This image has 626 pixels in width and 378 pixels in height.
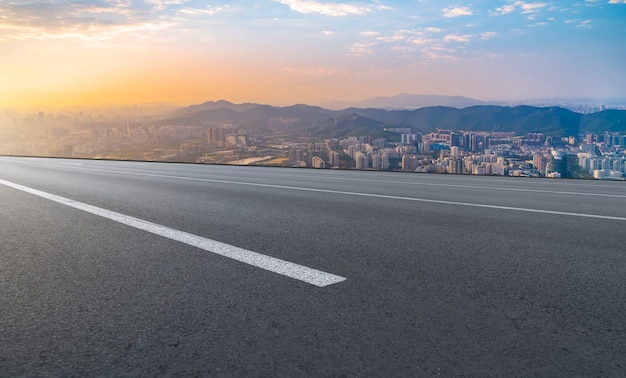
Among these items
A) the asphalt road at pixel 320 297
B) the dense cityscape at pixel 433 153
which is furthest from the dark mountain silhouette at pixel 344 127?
the asphalt road at pixel 320 297

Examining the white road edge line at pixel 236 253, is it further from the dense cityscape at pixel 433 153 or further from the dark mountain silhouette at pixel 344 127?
the dark mountain silhouette at pixel 344 127

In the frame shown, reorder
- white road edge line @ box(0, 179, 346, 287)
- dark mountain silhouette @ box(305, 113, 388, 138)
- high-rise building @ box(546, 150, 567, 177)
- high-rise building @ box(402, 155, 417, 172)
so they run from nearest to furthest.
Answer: white road edge line @ box(0, 179, 346, 287)
high-rise building @ box(546, 150, 567, 177)
high-rise building @ box(402, 155, 417, 172)
dark mountain silhouette @ box(305, 113, 388, 138)

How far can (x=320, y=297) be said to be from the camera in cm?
326

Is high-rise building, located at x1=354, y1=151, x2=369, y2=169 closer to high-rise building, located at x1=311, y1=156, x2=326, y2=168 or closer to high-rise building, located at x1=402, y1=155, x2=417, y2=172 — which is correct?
high-rise building, located at x1=311, y1=156, x2=326, y2=168

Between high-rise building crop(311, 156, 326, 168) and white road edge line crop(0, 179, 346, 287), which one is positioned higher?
white road edge line crop(0, 179, 346, 287)

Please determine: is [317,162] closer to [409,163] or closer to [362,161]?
[362,161]

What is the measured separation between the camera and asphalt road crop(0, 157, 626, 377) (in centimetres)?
235

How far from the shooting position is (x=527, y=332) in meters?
2.67

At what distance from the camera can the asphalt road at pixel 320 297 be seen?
2.35 meters

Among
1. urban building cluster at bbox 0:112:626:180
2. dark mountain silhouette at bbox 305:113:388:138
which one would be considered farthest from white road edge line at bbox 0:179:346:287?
dark mountain silhouette at bbox 305:113:388:138

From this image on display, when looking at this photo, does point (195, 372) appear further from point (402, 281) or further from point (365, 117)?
point (365, 117)

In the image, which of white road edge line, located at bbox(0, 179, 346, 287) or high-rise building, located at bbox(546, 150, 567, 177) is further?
high-rise building, located at bbox(546, 150, 567, 177)

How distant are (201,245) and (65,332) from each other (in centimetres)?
228

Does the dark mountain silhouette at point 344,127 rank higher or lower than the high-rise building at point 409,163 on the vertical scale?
higher
